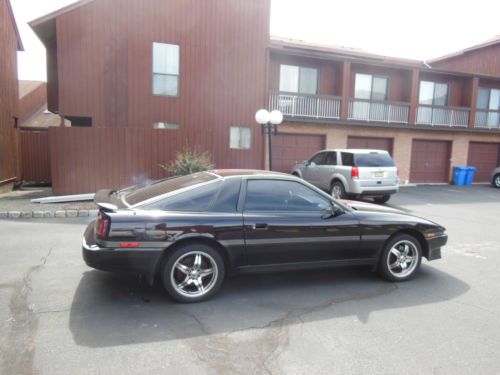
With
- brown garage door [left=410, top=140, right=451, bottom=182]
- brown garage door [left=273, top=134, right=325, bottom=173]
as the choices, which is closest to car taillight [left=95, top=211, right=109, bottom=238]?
brown garage door [left=273, top=134, right=325, bottom=173]

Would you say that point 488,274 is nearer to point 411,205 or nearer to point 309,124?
point 411,205

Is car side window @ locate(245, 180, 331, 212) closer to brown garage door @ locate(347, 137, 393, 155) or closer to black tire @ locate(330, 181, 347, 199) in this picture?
black tire @ locate(330, 181, 347, 199)

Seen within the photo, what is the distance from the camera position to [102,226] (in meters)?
3.79

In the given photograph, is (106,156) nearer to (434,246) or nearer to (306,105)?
(306,105)

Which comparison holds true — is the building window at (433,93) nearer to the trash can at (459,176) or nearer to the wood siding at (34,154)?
→ the trash can at (459,176)

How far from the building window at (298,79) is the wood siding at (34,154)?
11098 mm

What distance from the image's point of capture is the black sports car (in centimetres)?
378

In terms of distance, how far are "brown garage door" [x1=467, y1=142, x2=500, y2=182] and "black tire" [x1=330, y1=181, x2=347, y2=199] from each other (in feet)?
37.6

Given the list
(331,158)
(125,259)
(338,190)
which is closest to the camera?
(125,259)

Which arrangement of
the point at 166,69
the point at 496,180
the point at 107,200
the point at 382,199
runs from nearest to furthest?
the point at 107,200
the point at 382,199
the point at 166,69
the point at 496,180

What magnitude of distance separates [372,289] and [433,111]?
1635cm

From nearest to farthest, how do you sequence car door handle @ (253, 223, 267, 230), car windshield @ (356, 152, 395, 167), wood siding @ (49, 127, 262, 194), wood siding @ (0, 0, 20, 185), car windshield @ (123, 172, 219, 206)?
car door handle @ (253, 223, 267, 230), car windshield @ (123, 172, 219, 206), car windshield @ (356, 152, 395, 167), wood siding @ (49, 127, 262, 194), wood siding @ (0, 0, 20, 185)

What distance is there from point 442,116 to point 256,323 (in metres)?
18.1

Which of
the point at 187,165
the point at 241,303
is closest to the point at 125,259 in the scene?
the point at 241,303
